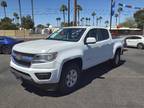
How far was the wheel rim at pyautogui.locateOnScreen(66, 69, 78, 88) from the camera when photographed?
6.18 meters

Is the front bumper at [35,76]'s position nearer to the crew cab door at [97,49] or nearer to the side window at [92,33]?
the crew cab door at [97,49]

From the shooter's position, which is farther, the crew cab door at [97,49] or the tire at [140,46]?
the tire at [140,46]

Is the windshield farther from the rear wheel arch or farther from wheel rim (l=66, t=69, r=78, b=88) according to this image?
wheel rim (l=66, t=69, r=78, b=88)

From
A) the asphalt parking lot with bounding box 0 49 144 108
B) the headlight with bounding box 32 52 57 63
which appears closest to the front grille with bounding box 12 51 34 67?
the headlight with bounding box 32 52 57 63

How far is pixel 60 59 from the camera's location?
18.6 feet

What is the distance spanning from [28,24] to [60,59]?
268 ft

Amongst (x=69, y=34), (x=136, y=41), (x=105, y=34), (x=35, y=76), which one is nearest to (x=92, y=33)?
(x=69, y=34)

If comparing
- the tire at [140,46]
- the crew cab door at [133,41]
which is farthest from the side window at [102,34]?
the crew cab door at [133,41]

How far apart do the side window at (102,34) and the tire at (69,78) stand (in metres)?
A: 2.05

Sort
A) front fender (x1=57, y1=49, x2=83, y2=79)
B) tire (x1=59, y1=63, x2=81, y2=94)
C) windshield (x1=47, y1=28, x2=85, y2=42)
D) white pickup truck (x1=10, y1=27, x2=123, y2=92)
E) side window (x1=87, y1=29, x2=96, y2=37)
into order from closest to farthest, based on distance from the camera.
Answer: white pickup truck (x1=10, y1=27, x2=123, y2=92)
front fender (x1=57, y1=49, x2=83, y2=79)
tire (x1=59, y1=63, x2=81, y2=94)
windshield (x1=47, y1=28, x2=85, y2=42)
side window (x1=87, y1=29, x2=96, y2=37)

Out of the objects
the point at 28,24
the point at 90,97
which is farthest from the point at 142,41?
the point at 28,24

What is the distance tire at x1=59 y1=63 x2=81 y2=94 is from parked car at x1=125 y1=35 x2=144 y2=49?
1655cm

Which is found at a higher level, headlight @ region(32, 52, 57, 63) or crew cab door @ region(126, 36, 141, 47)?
headlight @ region(32, 52, 57, 63)

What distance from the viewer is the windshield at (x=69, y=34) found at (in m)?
6.92
